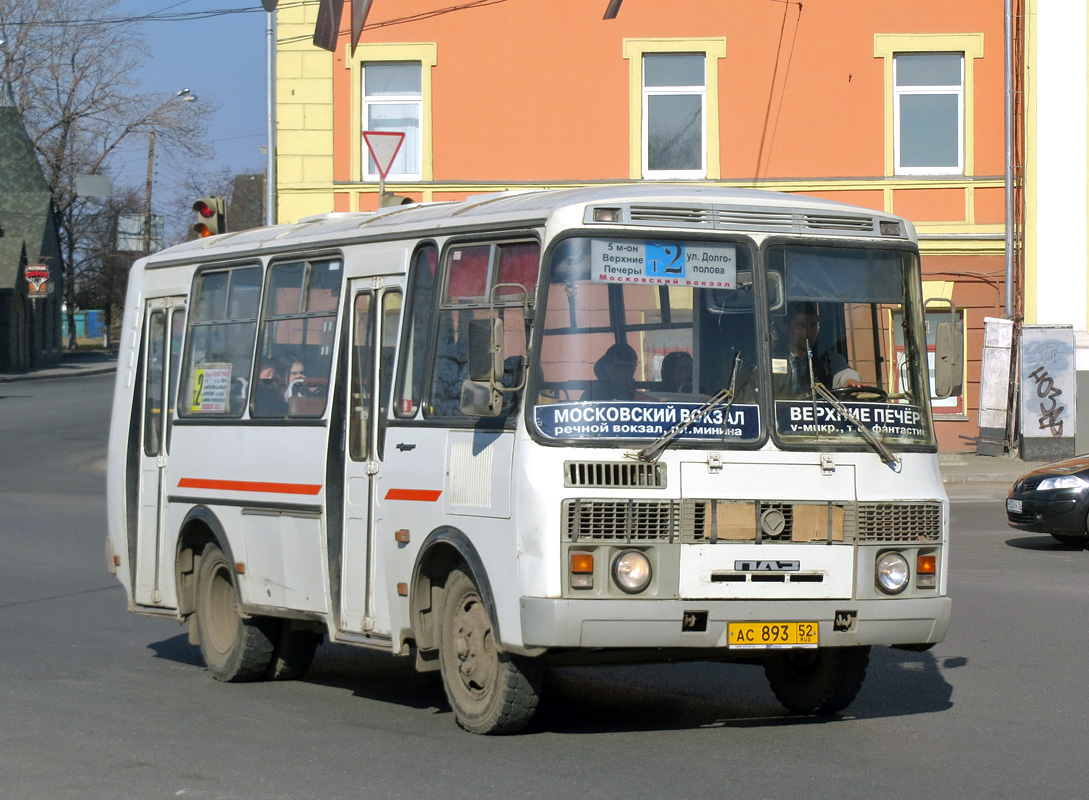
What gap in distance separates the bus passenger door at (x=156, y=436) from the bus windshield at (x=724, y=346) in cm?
448

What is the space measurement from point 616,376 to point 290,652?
377 centimetres

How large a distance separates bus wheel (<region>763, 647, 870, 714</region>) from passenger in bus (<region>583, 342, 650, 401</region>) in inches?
76.3

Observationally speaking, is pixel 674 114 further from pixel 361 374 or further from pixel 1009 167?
pixel 361 374

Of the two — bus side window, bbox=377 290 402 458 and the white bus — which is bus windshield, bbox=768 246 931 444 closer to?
the white bus

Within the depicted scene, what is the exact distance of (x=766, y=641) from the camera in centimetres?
769

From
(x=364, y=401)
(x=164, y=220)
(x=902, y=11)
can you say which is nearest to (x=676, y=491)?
(x=364, y=401)

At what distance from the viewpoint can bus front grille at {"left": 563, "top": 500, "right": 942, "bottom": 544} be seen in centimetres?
750

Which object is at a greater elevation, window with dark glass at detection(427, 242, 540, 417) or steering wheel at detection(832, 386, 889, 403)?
window with dark glass at detection(427, 242, 540, 417)

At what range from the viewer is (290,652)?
34.4 ft

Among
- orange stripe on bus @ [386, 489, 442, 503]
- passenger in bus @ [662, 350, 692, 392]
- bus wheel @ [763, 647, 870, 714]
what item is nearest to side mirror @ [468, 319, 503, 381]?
passenger in bus @ [662, 350, 692, 392]

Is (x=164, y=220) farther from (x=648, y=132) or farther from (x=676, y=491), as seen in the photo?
(x=676, y=491)

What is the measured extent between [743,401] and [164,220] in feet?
284

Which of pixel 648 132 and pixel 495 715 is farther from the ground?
pixel 648 132

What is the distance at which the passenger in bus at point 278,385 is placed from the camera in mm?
9883
